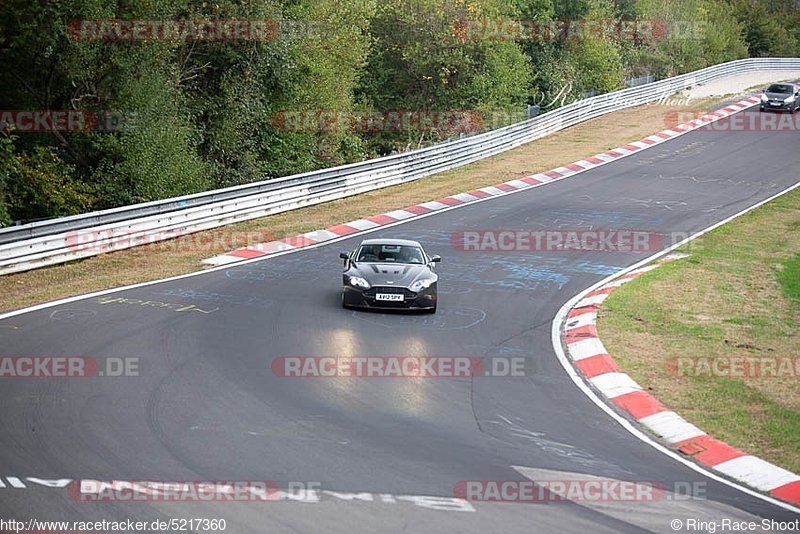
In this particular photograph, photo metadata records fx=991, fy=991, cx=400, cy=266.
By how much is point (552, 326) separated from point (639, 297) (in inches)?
118

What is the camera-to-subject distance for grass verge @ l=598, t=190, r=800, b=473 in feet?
41.5

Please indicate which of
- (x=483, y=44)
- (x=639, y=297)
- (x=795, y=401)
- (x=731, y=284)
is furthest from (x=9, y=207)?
(x=483, y=44)

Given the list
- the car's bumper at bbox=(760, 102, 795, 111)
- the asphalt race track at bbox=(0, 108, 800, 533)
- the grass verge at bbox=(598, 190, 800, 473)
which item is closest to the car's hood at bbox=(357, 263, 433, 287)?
the asphalt race track at bbox=(0, 108, 800, 533)

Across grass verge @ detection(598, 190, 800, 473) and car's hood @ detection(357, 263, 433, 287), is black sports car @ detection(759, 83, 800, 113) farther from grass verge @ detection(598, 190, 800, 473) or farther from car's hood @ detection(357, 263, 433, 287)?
car's hood @ detection(357, 263, 433, 287)

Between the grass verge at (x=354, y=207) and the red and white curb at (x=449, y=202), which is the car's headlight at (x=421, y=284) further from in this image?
the red and white curb at (x=449, y=202)

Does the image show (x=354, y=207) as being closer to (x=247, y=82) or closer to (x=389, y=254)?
(x=247, y=82)

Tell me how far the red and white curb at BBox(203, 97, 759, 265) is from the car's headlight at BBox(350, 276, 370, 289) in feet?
16.5

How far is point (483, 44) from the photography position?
Result: 4553 centimetres

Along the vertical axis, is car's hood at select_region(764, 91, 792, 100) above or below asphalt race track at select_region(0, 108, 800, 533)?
above

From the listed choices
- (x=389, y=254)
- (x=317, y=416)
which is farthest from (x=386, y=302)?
(x=317, y=416)

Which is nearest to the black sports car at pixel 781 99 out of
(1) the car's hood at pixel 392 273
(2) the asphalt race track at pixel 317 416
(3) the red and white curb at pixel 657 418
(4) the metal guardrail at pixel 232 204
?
(4) the metal guardrail at pixel 232 204

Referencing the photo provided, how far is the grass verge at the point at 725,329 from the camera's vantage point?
12656 mm

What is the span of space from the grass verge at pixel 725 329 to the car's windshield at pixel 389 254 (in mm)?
3743

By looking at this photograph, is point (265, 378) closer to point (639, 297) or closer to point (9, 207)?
point (639, 297)
